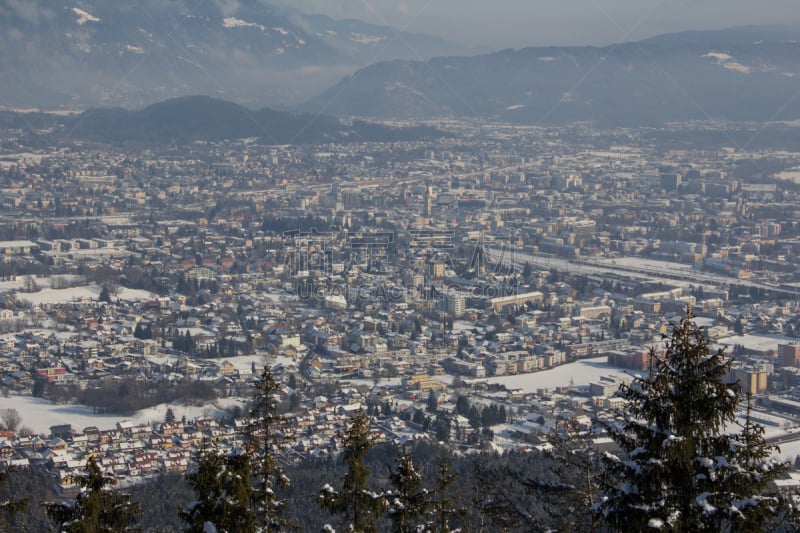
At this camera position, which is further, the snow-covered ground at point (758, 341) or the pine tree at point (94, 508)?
the snow-covered ground at point (758, 341)

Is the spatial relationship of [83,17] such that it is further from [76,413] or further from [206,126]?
[76,413]

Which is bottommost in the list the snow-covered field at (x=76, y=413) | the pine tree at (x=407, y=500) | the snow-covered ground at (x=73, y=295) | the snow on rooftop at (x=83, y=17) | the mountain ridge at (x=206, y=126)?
the snow-covered ground at (x=73, y=295)

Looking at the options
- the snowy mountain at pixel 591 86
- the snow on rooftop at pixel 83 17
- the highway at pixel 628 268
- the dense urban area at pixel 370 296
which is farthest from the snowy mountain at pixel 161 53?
the highway at pixel 628 268

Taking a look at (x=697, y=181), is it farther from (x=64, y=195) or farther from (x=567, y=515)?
(x=567, y=515)

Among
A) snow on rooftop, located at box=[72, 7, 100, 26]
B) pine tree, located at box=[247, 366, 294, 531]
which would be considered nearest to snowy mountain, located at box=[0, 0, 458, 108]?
snow on rooftop, located at box=[72, 7, 100, 26]

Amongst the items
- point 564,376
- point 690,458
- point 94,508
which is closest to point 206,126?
point 564,376

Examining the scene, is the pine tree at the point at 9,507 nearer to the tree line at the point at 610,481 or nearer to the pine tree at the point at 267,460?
the tree line at the point at 610,481
